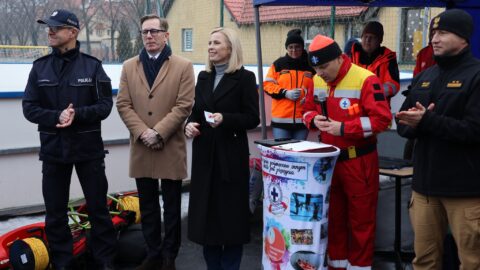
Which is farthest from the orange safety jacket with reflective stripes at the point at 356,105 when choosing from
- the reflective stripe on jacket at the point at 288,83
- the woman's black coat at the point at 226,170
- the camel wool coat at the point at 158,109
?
the reflective stripe on jacket at the point at 288,83

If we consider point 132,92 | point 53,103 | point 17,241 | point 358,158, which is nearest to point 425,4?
point 358,158

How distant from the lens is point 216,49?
348cm

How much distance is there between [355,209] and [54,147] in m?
2.05

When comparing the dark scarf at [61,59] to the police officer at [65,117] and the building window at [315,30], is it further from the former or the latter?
the building window at [315,30]

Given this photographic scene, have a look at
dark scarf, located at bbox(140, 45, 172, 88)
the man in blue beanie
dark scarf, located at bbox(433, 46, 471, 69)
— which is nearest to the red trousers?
the man in blue beanie

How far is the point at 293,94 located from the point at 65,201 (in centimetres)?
235

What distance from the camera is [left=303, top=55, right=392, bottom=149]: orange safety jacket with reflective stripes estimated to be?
3.27m

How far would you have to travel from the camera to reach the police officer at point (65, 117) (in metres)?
3.65

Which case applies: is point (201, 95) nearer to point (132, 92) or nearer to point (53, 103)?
point (132, 92)

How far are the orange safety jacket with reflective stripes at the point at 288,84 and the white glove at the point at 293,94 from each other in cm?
6

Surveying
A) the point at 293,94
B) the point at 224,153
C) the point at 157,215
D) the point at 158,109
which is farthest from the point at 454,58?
the point at 293,94

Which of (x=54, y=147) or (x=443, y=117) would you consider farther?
(x=54, y=147)

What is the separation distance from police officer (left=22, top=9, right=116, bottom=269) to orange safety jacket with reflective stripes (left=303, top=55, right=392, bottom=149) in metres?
1.57

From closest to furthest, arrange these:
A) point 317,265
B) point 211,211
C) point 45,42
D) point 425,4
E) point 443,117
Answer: point 443,117 < point 317,265 < point 211,211 < point 425,4 < point 45,42
